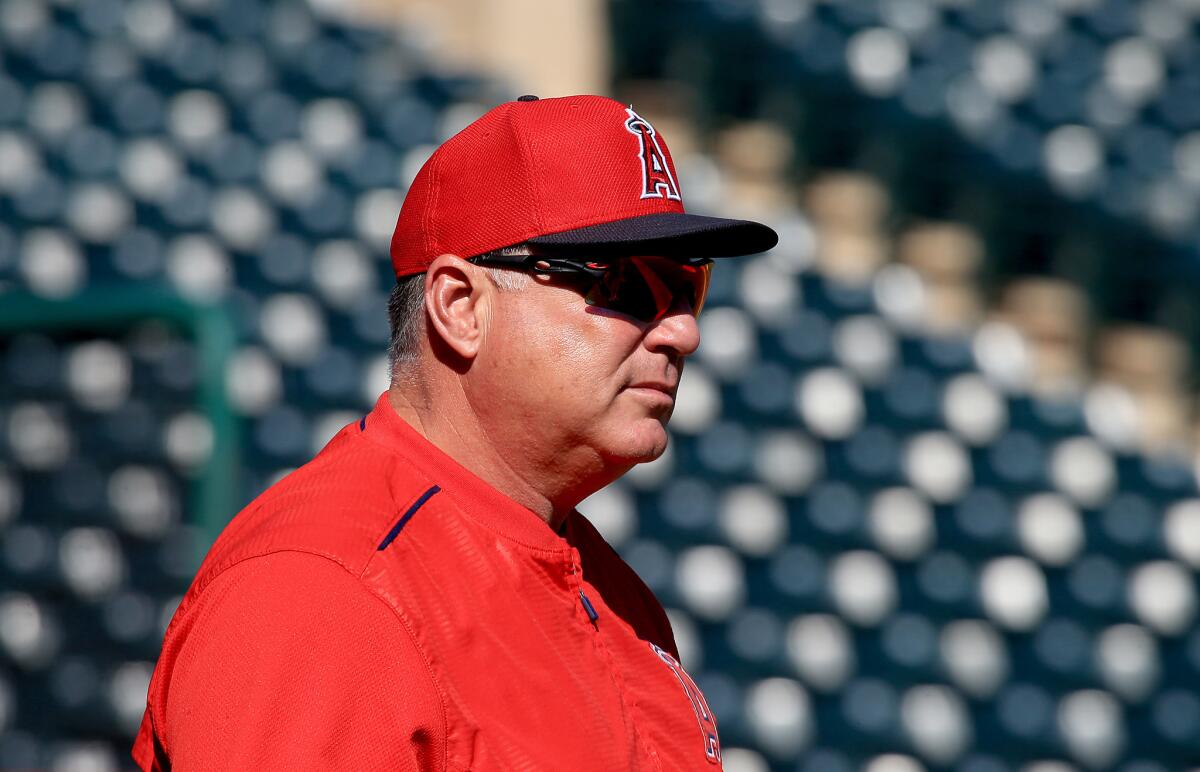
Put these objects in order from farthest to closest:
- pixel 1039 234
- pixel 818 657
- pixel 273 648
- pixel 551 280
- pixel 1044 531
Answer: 1. pixel 1039 234
2. pixel 1044 531
3. pixel 818 657
4. pixel 551 280
5. pixel 273 648

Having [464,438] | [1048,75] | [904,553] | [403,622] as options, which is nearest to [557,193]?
[464,438]

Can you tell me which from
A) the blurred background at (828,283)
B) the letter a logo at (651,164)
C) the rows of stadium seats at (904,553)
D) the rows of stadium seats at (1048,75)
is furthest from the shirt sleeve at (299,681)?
the rows of stadium seats at (1048,75)

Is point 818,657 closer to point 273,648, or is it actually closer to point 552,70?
point 552,70

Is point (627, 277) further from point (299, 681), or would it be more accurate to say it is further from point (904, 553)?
point (904, 553)

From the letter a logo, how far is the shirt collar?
247 mm

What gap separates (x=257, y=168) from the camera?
3.78m

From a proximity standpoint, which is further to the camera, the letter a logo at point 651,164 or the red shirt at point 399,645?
the letter a logo at point 651,164

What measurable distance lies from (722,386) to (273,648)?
2.95 metres

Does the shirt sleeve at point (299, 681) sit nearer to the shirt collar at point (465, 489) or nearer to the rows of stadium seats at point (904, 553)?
the shirt collar at point (465, 489)

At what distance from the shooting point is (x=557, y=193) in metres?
0.96

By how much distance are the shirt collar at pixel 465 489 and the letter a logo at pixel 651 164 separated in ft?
0.81

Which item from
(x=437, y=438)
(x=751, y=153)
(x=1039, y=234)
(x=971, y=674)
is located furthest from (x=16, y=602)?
(x=1039, y=234)

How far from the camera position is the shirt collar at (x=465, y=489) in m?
0.97

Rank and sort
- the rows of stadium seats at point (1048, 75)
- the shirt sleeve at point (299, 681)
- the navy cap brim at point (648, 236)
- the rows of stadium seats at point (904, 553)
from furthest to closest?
1. the rows of stadium seats at point (1048, 75)
2. the rows of stadium seats at point (904, 553)
3. the navy cap brim at point (648, 236)
4. the shirt sleeve at point (299, 681)
